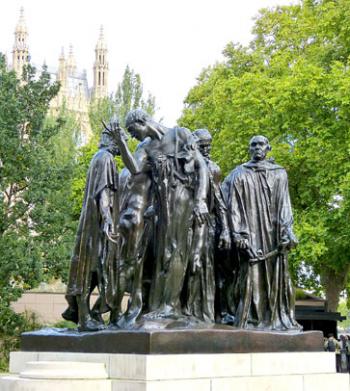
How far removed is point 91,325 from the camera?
1114 cm

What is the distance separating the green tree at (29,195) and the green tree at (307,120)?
643 cm

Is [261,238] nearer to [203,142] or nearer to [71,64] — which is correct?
[203,142]

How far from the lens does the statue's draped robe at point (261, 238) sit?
11555 mm

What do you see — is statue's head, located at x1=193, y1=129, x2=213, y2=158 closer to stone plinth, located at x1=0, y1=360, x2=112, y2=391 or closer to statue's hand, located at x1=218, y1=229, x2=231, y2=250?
statue's hand, located at x1=218, y1=229, x2=231, y2=250

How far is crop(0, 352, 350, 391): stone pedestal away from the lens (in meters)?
9.42

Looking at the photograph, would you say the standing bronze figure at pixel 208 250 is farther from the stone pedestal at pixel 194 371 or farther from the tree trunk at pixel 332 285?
the tree trunk at pixel 332 285

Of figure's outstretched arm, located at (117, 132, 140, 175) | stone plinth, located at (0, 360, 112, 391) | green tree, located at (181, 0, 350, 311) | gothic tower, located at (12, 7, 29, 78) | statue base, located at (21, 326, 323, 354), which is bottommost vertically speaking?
stone plinth, located at (0, 360, 112, 391)

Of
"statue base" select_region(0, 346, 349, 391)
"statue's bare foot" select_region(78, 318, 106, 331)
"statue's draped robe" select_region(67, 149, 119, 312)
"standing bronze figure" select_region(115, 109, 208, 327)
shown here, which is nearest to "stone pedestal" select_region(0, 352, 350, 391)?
"statue base" select_region(0, 346, 349, 391)

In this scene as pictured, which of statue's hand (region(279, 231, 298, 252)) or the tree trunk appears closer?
statue's hand (region(279, 231, 298, 252))

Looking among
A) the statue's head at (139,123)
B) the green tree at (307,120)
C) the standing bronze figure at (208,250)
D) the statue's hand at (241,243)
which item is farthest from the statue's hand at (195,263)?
the green tree at (307,120)

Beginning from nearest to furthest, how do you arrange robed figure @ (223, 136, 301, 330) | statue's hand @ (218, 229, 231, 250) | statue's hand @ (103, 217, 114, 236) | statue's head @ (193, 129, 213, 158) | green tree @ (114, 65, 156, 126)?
1. statue's hand @ (103, 217, 114, 236)
2. statue's hand @ (218, 229, 231, 250)
3. robed figure @ (223, 136, 301, 330)
4. statue's head @ (193, 129, 213, 158)
5. green tree @ (114, 65, 156, 126)

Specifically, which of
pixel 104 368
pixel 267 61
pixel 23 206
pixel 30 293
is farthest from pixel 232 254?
pixel 267 61

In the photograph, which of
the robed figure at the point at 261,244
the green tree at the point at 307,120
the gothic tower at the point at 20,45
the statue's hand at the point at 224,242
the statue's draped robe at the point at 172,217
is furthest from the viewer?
the gothic tower at the point at 20,45

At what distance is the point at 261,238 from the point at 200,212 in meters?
1.32
